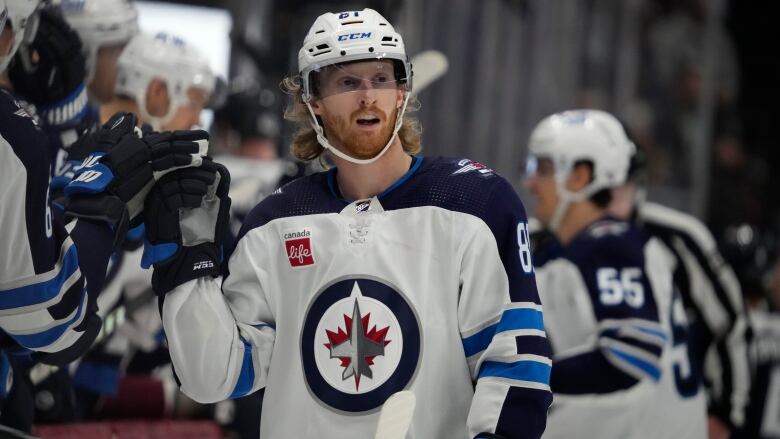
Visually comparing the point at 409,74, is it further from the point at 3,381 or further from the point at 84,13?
the point at 84,13

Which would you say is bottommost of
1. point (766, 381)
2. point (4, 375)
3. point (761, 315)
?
point (766, 381)

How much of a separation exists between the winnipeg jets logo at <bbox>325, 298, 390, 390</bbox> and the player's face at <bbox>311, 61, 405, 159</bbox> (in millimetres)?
344

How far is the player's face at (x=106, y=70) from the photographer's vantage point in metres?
4.13

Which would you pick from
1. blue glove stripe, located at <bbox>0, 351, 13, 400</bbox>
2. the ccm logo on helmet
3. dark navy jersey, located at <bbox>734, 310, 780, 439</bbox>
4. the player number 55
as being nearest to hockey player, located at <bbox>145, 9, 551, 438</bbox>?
the ccm logo on helmet

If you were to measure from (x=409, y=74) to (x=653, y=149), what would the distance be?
5.47 metres

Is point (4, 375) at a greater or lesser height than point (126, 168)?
lesser

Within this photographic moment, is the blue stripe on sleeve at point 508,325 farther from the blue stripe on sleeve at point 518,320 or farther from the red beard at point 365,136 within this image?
the red beard at point 365,136

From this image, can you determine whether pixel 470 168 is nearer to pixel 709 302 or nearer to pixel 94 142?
pixel 94 142

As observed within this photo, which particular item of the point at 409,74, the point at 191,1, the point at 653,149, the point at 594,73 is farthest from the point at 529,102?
the point at 191,1

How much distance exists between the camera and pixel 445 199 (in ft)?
8.26

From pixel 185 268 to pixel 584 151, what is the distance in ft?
6.30

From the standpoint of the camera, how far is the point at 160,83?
4152 mm

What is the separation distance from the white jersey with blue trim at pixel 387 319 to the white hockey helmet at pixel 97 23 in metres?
1.69

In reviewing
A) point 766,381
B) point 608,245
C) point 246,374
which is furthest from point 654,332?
point 766,381
